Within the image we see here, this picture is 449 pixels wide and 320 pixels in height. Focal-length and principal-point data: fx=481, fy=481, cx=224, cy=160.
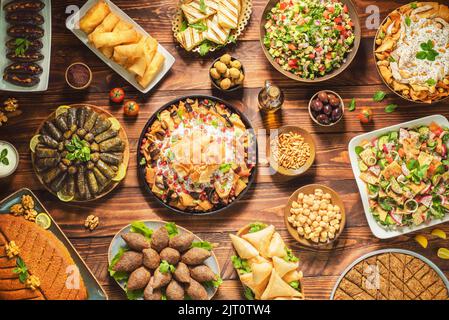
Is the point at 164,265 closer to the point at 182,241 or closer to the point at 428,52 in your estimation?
the point at 182,241

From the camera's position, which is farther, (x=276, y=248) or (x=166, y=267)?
(x=276, y=248)

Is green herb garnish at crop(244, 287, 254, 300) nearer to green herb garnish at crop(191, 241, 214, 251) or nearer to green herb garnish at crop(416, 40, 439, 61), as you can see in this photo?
green herb garnish at crop(191, 241, 214, 251)

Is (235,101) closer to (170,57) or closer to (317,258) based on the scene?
(170,57)

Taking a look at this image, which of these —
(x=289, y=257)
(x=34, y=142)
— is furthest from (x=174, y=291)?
(x=34, y=142)

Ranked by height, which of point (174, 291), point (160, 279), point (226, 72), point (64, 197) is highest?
point (226, 72)

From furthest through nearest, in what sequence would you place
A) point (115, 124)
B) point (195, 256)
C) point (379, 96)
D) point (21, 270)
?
point (379, 96)
point (115, 124)
point (195, 256)
point (21, 270)

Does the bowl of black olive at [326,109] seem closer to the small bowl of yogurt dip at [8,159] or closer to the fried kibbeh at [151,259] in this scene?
the fried kibbeh at [151,259]

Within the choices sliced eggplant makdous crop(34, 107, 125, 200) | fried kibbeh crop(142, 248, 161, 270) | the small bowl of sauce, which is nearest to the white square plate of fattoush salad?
fried kibbeh crop(142, 248, 161, 270)

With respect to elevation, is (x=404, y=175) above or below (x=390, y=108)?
below
